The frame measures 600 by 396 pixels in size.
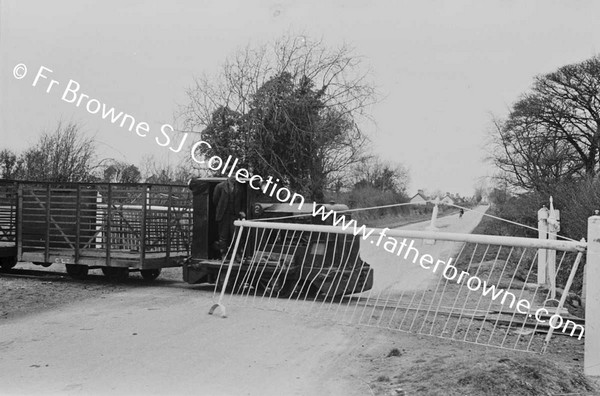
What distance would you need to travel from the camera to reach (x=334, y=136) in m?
15.7

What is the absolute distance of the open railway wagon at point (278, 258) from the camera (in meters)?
10.2

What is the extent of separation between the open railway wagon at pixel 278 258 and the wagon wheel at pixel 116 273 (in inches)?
82.8

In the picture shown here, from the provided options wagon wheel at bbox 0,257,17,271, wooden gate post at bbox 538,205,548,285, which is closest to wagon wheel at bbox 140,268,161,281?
wagon wheel at bbox 0,257,17,271

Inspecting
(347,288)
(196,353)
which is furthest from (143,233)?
(196,353)

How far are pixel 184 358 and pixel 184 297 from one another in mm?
4410

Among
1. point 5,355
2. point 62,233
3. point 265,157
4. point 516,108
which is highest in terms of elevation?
point 516,108

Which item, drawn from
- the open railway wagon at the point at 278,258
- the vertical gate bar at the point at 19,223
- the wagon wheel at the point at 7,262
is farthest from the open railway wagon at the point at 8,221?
the open railway wagon at the point at 278,258

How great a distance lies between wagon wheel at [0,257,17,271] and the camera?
1442cm

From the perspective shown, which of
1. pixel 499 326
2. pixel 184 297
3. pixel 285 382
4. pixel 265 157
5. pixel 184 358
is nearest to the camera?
pixel 285 382

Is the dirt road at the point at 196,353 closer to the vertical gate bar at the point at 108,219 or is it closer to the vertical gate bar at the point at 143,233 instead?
Answer: the vertical gate bar at the point at 143,233

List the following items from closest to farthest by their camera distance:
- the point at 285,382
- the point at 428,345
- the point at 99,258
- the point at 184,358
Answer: the point at 285,382 → the point at 184,358 → the point at 428,345 → the point at 99,258

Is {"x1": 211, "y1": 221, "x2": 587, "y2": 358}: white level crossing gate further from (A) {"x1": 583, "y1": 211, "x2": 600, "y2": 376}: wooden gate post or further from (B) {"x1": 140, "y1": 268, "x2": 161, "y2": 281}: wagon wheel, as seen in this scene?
(B) {"x1": 140, "y1": 268, "x2": 161, "y2": 281}: wagon wheel

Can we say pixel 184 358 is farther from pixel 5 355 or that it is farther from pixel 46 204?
pixel 46 204

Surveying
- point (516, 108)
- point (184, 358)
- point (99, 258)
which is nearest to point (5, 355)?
point (184, 358)
